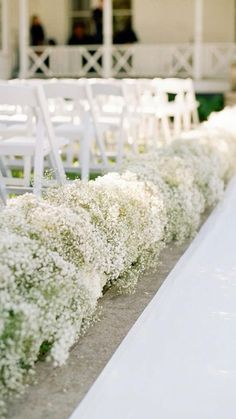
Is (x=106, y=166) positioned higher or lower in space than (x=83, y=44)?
lower

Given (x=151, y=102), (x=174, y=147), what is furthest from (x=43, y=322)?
(x=151, y=102)

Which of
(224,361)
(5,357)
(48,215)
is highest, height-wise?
(48,215)

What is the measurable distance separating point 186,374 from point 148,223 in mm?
1565

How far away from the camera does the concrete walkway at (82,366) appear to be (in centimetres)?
329

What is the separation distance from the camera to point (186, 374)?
3.75 m

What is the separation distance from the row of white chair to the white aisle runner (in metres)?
→ 1.41

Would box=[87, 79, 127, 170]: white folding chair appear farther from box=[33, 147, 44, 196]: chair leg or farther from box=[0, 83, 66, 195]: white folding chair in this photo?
box=[33, 147, 44, 196]: chair leg

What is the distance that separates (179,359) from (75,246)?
2.39ft

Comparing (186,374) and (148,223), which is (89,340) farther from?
(148,223)

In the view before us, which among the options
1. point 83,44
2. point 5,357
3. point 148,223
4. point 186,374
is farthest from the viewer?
point 83,44

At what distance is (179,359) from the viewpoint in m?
3.91

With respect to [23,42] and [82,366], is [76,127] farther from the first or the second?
[23,42]

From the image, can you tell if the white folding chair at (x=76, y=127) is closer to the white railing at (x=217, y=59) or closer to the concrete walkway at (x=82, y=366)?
the concrete walkway at (x=82, y=366)

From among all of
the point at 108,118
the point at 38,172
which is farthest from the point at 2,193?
the point at 108,118
